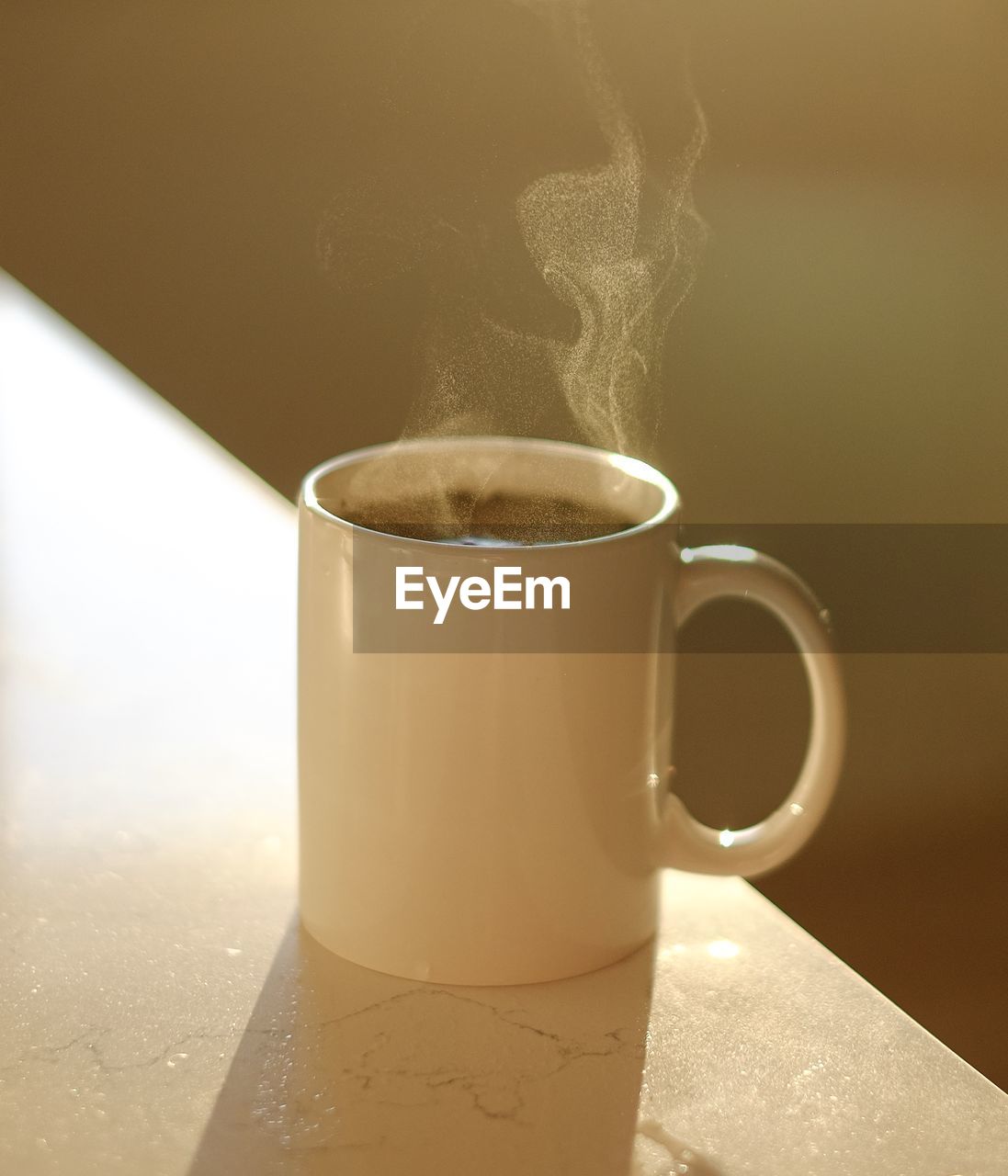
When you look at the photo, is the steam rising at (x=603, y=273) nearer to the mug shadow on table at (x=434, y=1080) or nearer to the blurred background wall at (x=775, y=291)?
the blurred background wall at (x=775, y=291)

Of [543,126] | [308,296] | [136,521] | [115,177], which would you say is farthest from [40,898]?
[115,177]

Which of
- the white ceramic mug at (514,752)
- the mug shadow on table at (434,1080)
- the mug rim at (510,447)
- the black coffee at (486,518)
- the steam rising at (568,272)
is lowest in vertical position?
the mug shadow on table at (434,1080)

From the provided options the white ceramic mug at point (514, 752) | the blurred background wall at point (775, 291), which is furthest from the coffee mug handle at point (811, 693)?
the blurred background wall at point (775, 291)

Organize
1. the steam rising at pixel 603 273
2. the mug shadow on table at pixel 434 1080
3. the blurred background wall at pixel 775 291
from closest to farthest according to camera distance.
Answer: the mug shadow on table at pixel 434 1080
the steam rising at pixel 603 273
the blurred background wall at pixel 775 291

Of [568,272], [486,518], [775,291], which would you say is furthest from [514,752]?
[775,291]

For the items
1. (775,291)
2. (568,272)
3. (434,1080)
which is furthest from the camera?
(775,291)

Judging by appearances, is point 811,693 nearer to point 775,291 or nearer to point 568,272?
point 568,272
